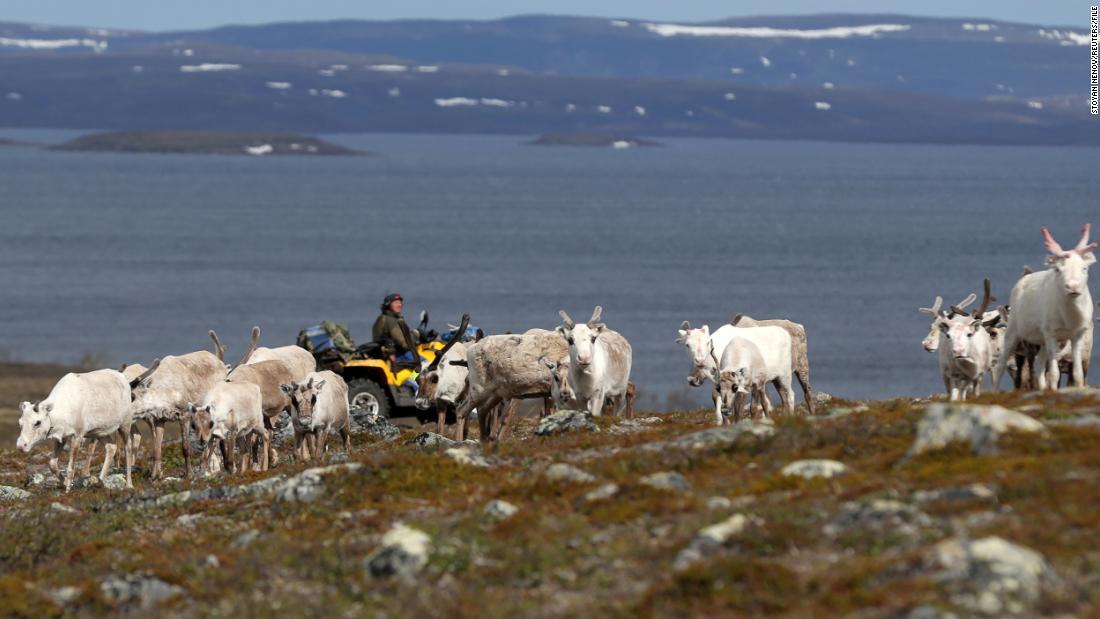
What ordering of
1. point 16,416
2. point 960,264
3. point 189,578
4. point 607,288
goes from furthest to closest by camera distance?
1. point 960,264
2. point 607,288
3. point 16,416
4. point 189,578

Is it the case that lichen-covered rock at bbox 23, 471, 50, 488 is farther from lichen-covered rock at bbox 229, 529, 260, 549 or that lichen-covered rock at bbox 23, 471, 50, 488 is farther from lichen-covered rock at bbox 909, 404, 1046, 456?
lichen-covered rock at bbox 909, 404, 1046, 456

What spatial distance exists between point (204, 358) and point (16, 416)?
36134mm

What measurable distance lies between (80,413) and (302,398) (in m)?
3.36

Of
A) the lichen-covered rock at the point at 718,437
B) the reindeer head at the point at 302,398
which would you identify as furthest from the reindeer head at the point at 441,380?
the lichen-covered rock at the point at 718,437

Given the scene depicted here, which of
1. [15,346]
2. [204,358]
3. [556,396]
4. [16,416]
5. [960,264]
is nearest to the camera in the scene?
[556,396]

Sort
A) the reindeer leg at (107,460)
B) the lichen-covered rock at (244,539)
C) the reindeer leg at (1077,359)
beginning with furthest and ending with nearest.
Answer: the reindeer leg at (107,460), the reindeer leg at (1077,359), the lichen-covered rock at (244,539)

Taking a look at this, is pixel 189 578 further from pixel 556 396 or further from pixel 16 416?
pixel 16 416

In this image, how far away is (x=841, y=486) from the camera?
16.0 meters

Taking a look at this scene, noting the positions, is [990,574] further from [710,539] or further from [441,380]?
[441,380]

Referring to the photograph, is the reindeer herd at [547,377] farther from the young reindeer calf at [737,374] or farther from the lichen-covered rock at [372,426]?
the lichen-covered rock at [372,426]

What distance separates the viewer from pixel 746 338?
24.7 meters

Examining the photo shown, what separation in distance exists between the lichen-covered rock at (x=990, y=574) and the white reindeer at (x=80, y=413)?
51.3 feet

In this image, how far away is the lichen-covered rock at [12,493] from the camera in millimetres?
25156

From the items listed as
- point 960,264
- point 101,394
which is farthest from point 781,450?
point 960,264
